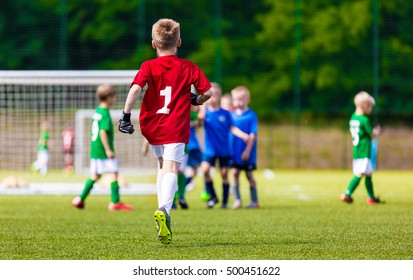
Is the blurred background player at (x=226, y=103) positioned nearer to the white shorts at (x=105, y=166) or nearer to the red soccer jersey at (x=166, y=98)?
the white shorts at (x=105, y=166)

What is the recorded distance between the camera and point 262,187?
68.3 feet

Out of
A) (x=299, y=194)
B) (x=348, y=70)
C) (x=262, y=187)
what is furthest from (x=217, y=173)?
(x=299, y=194)

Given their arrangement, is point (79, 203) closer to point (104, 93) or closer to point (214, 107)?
point (104, 93)

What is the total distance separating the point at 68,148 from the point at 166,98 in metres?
18.6

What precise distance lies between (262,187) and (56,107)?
4491 mm

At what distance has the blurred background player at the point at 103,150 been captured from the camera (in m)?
12.7

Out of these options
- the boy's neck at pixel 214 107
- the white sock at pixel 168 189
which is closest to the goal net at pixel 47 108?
the boy's neck at pixel 214 107

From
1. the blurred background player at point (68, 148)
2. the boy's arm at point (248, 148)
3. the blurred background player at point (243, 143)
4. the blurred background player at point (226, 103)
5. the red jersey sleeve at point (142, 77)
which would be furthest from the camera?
the blurred background player at point (68, 148)

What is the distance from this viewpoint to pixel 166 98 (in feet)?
26.9

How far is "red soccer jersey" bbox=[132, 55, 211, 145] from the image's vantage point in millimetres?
8172

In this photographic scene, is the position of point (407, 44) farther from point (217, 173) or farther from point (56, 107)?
point (56, 107)

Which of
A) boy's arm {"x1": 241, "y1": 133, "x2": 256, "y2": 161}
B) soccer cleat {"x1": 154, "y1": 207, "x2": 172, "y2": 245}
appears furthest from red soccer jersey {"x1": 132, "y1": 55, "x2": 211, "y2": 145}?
boy's arm {"x1": 241, "y1": 133, "x2": 256, "y2": 161}

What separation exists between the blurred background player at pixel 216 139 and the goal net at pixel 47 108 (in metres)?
3.02

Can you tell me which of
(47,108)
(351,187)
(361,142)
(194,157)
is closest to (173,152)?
(351,187)
